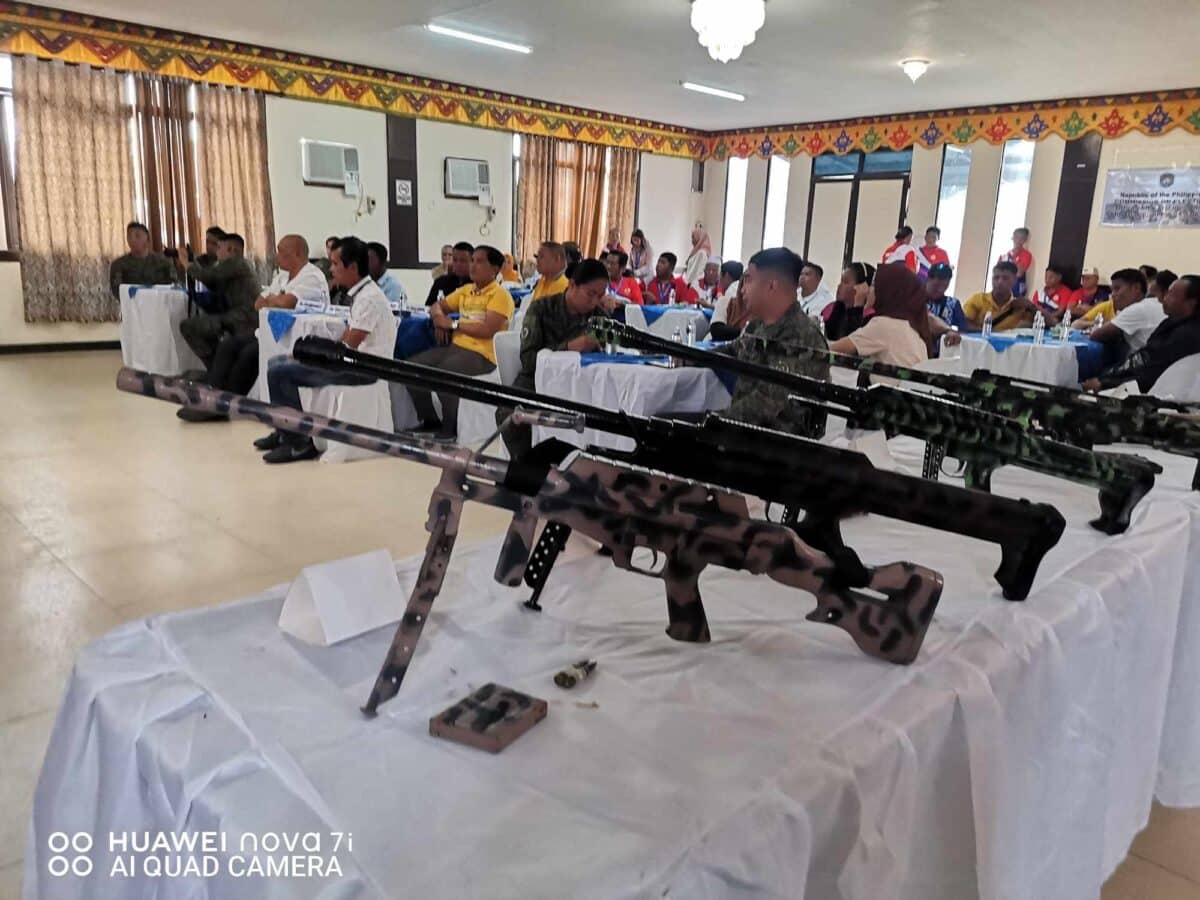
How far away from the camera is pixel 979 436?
1440mm

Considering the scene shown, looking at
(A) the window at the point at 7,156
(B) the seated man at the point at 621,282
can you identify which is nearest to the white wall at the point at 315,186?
(A) the window at the point at 7,156

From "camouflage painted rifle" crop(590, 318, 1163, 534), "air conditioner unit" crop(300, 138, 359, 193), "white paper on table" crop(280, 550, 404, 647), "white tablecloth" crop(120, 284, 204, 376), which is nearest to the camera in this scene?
"white paper on table" crop(280, 550, 404, 647)

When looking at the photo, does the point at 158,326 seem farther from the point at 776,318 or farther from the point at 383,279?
the point at 776,318

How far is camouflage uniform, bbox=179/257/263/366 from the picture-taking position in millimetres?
5664

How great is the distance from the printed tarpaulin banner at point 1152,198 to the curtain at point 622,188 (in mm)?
5664

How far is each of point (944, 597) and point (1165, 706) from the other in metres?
0.72

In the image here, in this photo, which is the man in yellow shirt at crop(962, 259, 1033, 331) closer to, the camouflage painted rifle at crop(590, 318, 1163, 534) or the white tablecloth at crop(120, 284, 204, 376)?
the camouflage painted rifle at crop(590, 318, 1163, 534)

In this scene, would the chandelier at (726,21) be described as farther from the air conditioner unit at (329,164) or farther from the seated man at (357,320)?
the air conditioner unit at (329,164)

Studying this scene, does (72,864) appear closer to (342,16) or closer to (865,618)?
(865,618)

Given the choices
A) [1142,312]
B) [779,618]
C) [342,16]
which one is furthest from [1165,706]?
[342,16]

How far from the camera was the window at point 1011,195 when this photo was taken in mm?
9367

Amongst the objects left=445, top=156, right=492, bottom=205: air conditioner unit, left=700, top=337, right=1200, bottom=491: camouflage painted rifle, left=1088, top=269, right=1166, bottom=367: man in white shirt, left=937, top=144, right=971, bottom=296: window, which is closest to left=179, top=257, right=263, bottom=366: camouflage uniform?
left=445, top=156, right=492, bottom=205: air conditioner unit

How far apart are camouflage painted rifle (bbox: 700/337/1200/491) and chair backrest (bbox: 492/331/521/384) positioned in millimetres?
2743

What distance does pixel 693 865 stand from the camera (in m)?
0.68
